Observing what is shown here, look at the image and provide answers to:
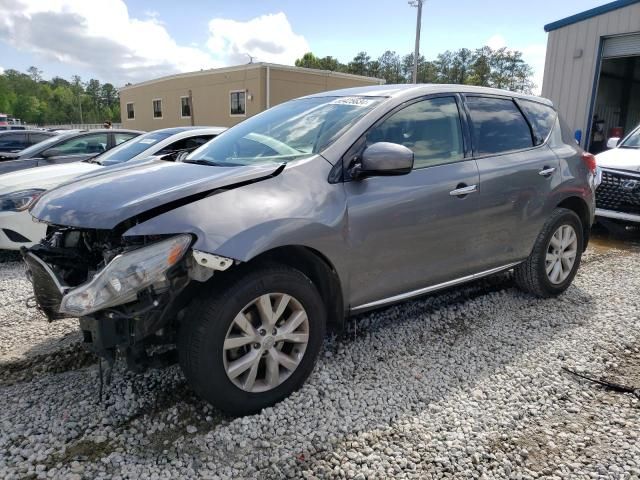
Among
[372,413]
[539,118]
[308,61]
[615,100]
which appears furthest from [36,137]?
[308,61]

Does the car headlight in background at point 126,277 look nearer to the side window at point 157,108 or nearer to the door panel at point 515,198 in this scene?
the door panel at point 515,198

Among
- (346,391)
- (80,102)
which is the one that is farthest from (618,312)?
(80,102)

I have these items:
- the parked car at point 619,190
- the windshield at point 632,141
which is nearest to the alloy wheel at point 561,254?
the parked car at point 619,190

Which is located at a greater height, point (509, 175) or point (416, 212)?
point (509, 175)

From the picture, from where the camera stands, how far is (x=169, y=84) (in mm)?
32562

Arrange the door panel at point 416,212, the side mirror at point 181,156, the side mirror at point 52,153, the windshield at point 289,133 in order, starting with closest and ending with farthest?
the door panel at point 416,212 → the windshield at point 289,133 → the side mirror at point 181,156 → the side mirror at point 52,153

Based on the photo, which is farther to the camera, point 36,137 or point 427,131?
point 36,137

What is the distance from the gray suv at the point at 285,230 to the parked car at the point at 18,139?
8.46 meters

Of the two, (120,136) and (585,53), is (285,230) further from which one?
(585,53)

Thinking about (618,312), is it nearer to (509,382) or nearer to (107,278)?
(509,382)

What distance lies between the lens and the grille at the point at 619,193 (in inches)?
268

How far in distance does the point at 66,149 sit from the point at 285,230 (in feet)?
21.6

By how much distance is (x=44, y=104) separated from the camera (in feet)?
324

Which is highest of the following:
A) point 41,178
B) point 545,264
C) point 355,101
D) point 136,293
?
point 355,101
